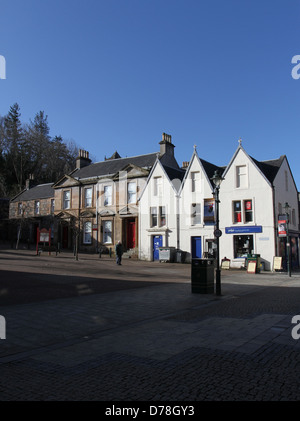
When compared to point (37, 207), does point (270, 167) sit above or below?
above

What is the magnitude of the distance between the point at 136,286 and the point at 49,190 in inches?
1351

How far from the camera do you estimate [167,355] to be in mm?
5535

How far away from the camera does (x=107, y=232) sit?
120ft

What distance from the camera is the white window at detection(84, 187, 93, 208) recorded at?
38500mm

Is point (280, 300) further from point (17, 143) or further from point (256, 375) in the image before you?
point (17, 143)

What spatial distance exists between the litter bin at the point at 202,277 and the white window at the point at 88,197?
26.5m

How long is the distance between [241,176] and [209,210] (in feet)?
13.5

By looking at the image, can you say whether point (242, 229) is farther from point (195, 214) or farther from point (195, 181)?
point (195, 181)

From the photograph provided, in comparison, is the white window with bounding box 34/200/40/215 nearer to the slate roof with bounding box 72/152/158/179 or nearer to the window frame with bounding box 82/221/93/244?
the slate roof with bounding box 72/152/158/179

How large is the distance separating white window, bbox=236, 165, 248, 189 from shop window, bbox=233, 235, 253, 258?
4390 mm

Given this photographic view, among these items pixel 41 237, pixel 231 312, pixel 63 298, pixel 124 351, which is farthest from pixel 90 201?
pixel 124 351

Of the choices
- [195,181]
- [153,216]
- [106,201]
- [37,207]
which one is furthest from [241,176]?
[37,207]

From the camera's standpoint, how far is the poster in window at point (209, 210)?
29848mm

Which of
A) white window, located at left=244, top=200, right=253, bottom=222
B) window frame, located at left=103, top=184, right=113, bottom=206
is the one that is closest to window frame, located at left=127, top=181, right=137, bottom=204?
window frame, located at left=103, top=184, right=113, bottom=206
